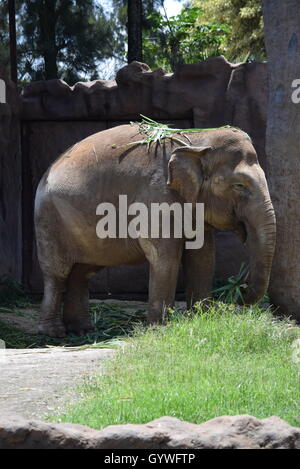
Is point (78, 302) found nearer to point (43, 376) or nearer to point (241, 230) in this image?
point (241, 230)

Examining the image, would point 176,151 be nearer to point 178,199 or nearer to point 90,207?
point 178,199

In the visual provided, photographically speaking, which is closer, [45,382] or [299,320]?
[45,382]

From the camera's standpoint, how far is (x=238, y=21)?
2911cm

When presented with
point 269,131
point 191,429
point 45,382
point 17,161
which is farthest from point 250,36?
point 191,429

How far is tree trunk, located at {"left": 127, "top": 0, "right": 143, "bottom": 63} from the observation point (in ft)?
48.1

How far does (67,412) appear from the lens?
201 inches

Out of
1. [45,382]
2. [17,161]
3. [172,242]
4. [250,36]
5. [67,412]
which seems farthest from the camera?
[250,36]

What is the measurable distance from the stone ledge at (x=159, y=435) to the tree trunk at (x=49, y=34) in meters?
12.2

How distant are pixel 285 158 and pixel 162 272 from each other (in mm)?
1756

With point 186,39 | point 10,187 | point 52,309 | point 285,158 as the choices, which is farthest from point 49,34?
point 186,39


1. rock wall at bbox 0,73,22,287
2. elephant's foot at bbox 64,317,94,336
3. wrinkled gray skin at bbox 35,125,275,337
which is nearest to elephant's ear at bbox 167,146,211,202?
wrinkled gray skin at bbox 35,125,275,337

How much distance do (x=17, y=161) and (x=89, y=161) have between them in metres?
3.55

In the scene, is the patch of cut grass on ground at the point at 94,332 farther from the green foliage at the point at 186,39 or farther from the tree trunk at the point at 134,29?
the green foliage at the point at 186,39

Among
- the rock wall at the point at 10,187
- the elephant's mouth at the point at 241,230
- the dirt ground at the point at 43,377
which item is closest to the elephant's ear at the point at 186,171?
the elephant's mouth at the point at 241,230
